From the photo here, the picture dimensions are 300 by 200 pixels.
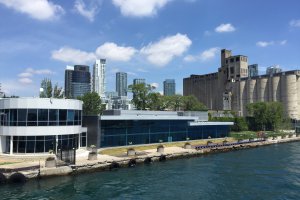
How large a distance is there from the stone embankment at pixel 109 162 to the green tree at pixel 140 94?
157 ft

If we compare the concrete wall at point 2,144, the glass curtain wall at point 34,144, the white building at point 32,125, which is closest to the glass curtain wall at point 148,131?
the white building at point 32,125

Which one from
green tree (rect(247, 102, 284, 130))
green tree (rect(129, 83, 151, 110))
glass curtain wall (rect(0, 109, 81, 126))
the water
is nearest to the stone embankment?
the water

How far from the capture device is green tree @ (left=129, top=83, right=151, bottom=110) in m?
126

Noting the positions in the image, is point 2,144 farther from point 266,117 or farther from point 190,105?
point 190,105

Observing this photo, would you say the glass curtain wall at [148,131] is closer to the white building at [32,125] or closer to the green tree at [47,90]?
the white building at [32,125]

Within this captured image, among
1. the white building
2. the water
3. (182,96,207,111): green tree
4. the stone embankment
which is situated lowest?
the water

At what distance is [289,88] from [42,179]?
16737 cm

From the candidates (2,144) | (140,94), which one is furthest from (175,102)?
(2,144)

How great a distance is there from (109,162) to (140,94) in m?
71.8

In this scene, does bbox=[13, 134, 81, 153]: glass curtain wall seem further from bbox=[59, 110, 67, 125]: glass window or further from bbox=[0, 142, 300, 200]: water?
bbox=[0, 142, 300, 200]: water

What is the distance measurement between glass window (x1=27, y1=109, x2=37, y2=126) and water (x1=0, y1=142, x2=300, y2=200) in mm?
14751

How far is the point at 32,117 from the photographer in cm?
5762

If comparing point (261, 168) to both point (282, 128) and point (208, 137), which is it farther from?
point (282, 128)

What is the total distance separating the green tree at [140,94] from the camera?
414ft
